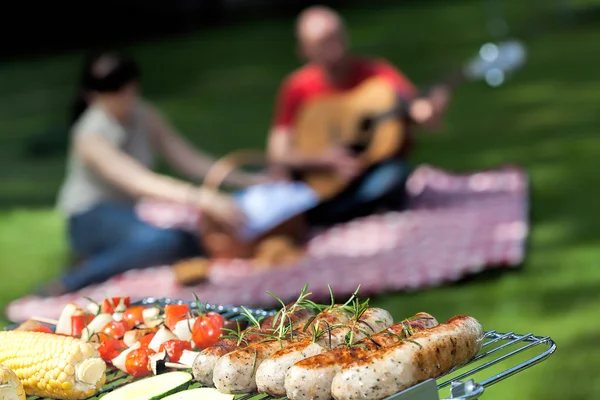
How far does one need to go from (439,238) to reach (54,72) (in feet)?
47.6

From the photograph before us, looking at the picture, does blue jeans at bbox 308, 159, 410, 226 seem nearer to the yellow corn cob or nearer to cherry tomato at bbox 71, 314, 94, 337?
cherry tomato at bbox 71, 314, 94, 337

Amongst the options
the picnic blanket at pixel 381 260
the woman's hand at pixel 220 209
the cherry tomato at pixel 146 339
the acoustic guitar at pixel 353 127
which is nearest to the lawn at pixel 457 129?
the picnic blanket at pixel 381 260

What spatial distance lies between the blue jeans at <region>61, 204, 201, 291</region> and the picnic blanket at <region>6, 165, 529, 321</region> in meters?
0.09

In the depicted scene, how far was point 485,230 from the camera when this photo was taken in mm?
7156

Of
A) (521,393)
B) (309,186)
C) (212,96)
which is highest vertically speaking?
(212,96)

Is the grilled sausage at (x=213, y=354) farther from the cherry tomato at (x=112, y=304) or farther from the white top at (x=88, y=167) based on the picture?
the white top at (x=88, y=167)

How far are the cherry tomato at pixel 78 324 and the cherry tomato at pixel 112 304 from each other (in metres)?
0.08

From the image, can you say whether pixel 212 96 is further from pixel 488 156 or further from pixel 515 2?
pixel 515 2

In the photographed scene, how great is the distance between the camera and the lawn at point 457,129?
5.86 meters

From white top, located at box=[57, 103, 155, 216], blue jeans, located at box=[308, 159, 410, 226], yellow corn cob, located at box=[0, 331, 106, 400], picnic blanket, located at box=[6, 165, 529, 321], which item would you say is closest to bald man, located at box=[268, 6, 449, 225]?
blue jeans, located at box=[308, 159, 410, 226]

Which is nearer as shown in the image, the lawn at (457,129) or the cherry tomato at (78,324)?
the cherry tomato at (78,324)

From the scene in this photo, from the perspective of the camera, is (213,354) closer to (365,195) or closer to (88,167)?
(88,167)

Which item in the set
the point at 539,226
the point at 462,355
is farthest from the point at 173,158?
the point at 462,355

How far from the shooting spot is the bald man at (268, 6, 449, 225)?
25.8ft
